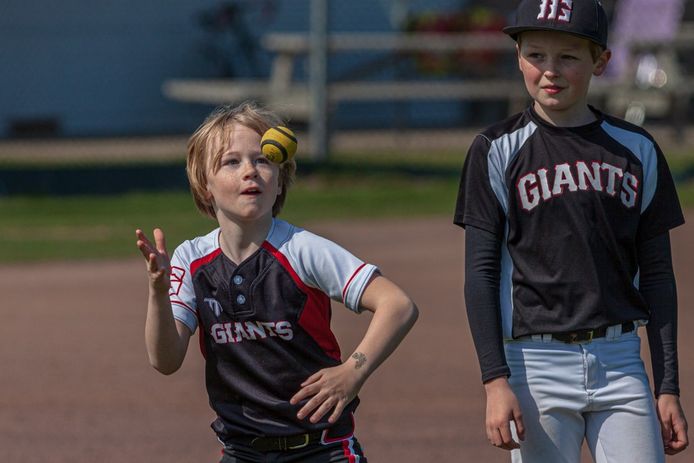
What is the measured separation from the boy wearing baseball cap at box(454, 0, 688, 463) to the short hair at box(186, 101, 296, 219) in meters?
0.51

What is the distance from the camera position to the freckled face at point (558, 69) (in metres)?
3.33

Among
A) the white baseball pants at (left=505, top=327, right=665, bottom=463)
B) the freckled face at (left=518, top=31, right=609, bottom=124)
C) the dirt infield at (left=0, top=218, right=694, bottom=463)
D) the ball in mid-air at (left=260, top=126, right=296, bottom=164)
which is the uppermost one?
the freckled face at (left=518, top=31, right=609, bottom=124)

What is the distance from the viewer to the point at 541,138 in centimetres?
338

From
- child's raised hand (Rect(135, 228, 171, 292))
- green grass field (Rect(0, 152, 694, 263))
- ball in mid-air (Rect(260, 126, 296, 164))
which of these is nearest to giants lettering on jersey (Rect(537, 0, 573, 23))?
ball in mid-air (Rect(260, 126, 296, 164))

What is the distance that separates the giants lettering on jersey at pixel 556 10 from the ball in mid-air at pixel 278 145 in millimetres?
672

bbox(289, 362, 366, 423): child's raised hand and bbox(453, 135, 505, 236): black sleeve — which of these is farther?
bbox(453, 135, 505, 236): black sleeve

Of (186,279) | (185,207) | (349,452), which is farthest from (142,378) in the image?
(185,207)

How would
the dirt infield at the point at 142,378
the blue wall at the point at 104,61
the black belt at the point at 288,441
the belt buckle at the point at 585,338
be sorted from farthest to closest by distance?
1. the blue wall at the point at 104,61
2. the dirt infield at the point at 142,378
3. the black belt at the point at 288,441
4. the belt buckle at the point at 585,338

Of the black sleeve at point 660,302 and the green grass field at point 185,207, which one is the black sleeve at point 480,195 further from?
the green grass field at point 185,207

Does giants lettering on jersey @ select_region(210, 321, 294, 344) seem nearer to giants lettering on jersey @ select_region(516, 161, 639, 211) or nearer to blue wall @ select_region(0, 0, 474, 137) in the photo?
giants lettering on jersey @ select_region(516, 161, 639, 211)

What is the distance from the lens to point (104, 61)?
19750 mm

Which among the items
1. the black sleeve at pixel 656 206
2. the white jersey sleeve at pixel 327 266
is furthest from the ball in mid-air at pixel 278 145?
the black sleeve at pixel 656 206

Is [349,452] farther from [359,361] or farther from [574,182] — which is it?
[574,182]

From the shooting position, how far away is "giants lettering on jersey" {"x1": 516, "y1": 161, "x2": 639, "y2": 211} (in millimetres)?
3307
